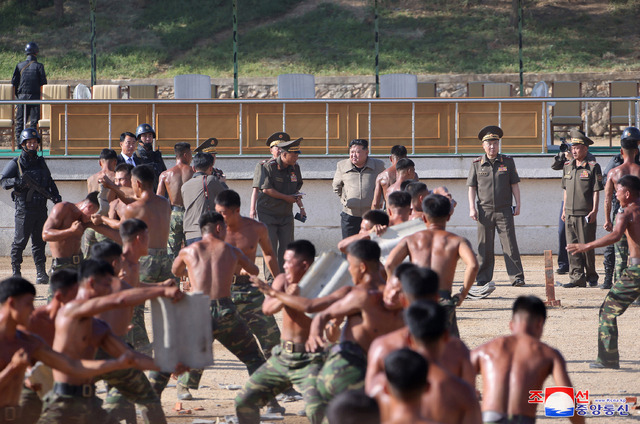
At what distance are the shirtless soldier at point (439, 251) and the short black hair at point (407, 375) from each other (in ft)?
11.2

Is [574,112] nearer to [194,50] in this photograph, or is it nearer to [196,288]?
[196,288]

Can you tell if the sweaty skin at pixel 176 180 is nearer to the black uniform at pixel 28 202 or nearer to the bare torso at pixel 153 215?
the bare torso at pixel 153 215

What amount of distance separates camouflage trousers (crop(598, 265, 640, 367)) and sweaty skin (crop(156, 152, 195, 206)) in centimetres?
536

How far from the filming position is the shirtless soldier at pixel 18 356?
4938 millimetres

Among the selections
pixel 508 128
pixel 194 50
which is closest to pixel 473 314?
pixel 508 128

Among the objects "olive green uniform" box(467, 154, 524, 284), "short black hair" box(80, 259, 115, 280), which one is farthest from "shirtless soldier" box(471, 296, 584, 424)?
"olive green uniform" box(467, 154, 524, 284)

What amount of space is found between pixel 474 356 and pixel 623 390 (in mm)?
3161

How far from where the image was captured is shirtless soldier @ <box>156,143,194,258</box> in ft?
36.9

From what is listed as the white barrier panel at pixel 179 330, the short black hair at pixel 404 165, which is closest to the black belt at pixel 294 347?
the white barrier panel at pixel 179 330

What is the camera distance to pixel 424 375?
139 inches

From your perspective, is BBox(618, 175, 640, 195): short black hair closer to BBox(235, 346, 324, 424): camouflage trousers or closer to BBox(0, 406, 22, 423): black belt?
BBox(235, 346, 324, 424): camouflage trousers

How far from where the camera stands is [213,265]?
6.87 metres

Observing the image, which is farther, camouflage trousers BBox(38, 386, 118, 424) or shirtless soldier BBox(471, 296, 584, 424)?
camouflage trousers BBox(38, 386, 118, 424)

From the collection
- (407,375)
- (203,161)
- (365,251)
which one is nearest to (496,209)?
(203,161)
